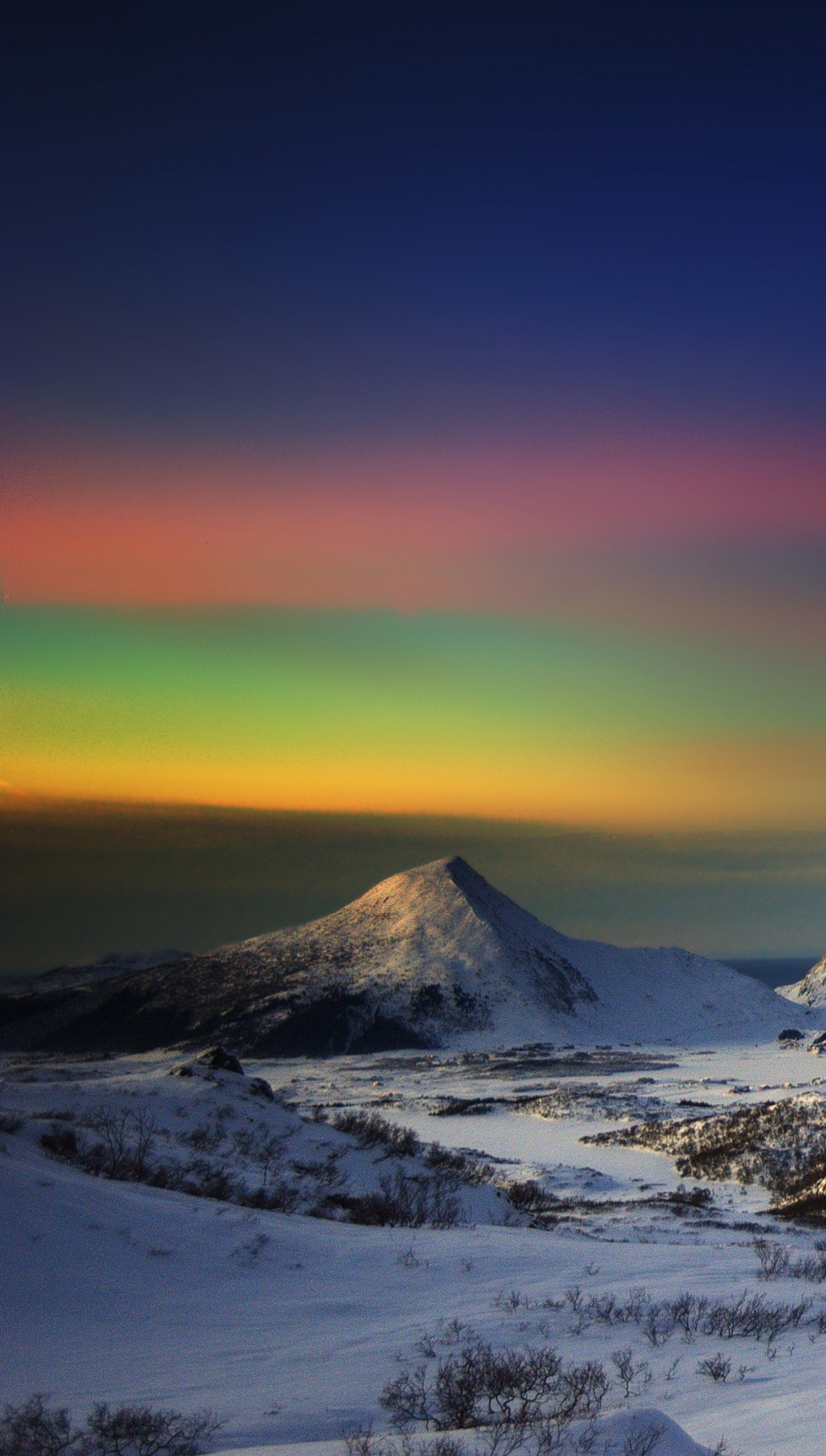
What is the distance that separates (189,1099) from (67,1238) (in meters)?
18.0

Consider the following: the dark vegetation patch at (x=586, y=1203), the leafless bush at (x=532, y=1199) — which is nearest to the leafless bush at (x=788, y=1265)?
→ the dark vegetation patch at (x=586, y=1203)

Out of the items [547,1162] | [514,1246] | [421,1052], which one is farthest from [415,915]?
[514,1246]

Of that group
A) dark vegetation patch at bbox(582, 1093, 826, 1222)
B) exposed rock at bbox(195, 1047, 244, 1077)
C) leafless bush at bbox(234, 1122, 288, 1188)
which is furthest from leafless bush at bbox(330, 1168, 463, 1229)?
exposed rock at bbox(195, 1047, 244, 1077)

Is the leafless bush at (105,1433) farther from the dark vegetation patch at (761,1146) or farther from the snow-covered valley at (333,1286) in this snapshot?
the dark vegetation patch at (761,1146)

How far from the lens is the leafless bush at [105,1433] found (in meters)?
7.31

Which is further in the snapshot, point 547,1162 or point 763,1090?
point 763,1090

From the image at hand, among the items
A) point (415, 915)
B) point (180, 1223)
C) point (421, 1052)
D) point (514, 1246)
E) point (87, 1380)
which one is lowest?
point (421, 1052)

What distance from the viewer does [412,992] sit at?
4163 inches

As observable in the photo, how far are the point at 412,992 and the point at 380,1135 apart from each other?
7726 centimetres

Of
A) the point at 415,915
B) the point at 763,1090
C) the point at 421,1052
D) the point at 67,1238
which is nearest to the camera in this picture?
the point at 67,1238

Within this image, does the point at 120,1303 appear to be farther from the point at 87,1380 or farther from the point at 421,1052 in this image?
the point at 421,1052

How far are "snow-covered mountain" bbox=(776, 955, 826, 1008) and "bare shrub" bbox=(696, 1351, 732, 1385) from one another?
5393 inches

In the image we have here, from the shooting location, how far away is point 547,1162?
126 ft

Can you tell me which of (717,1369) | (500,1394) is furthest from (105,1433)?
(717,1369)
